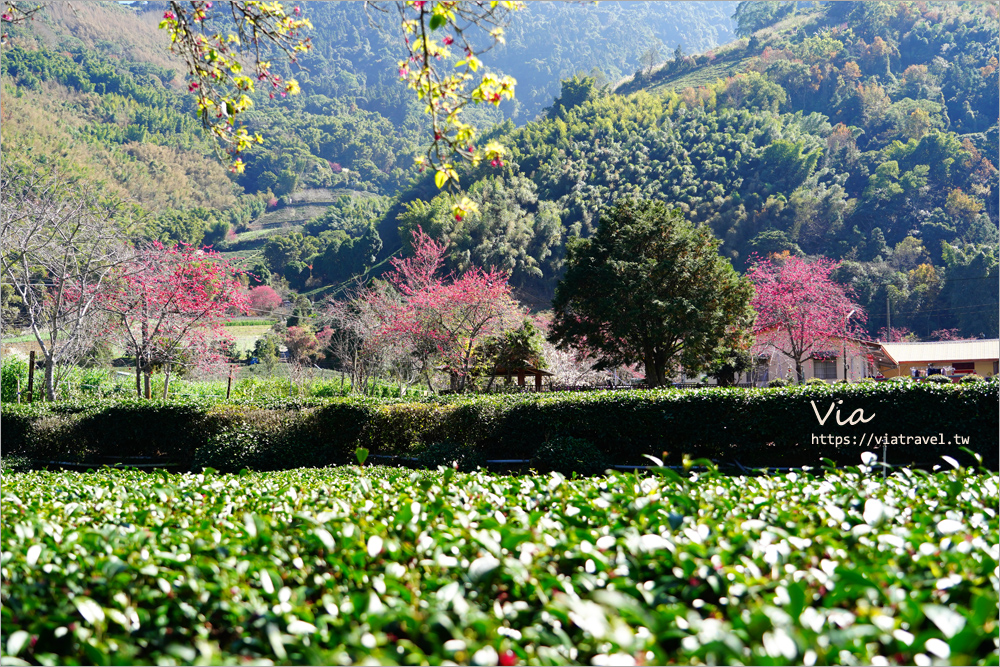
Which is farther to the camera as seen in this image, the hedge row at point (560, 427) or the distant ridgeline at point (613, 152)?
the distant ridgeline at point (613, 152)

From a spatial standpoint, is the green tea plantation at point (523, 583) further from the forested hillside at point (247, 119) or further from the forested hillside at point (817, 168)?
the forested hillside at point (817, 168)

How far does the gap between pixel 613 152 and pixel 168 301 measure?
43256 millimetres

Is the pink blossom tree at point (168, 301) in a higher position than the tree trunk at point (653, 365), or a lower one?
higher

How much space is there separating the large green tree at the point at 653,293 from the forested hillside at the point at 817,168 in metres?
22.6

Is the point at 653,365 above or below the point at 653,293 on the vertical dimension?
below

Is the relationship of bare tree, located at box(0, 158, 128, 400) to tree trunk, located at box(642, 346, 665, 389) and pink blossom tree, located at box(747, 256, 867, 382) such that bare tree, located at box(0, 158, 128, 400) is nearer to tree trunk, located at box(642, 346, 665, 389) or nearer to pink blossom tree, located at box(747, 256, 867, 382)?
tree trunk, located at box(642, 346, 665, 389)

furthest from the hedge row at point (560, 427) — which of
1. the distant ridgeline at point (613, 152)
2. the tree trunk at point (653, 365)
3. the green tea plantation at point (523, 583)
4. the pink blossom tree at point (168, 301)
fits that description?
the distant ridgeline at point (613, 152)

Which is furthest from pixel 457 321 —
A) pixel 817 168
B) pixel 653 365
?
pixel 817 168

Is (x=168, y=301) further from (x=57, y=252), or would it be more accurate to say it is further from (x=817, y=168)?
(x=817, y=168)

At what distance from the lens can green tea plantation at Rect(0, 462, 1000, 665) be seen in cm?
129

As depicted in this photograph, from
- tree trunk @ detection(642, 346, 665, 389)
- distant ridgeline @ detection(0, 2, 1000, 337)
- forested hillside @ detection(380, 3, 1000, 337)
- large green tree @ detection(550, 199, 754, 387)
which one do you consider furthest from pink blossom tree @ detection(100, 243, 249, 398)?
forested hillside @ detection(380, 3, 1000, 337)

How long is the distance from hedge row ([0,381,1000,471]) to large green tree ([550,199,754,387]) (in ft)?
24.8

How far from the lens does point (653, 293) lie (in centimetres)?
1488

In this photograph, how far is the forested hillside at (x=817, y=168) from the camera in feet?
133
